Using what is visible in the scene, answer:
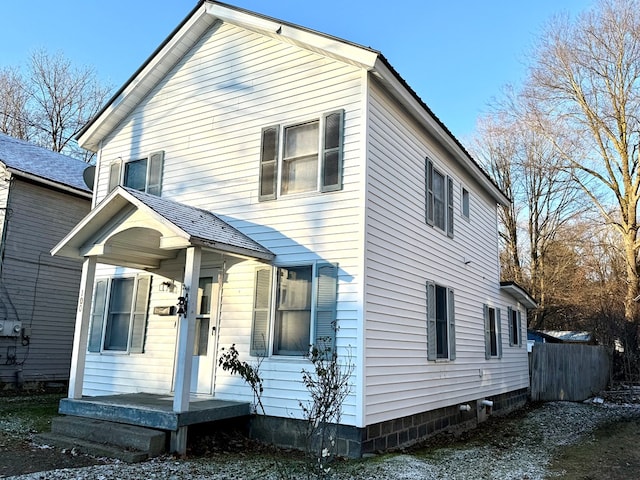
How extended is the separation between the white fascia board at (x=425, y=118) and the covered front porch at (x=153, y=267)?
3.22 m

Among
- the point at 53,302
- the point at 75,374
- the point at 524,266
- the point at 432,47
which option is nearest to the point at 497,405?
the point at 432,47

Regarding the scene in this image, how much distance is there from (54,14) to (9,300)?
7672 mm

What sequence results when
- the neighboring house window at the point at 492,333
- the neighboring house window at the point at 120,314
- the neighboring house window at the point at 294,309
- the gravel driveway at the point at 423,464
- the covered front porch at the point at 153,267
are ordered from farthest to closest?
the neighboring house window at the point at 492,333
the neighboring house window at the point at 120,314
the neighboring house window at the point at 294,309
the covered front porch at the point at 153,267
the gravel driveway at the point at 423,464

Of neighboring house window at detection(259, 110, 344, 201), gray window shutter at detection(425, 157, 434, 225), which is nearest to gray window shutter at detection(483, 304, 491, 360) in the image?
gray window shutter at detection(425, 157, 434, 225)

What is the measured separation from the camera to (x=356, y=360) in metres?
7.00

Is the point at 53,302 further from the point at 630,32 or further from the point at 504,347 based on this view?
the point at 630,32

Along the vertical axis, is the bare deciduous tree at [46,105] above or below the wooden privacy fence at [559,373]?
above

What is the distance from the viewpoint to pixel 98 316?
10.2 meters

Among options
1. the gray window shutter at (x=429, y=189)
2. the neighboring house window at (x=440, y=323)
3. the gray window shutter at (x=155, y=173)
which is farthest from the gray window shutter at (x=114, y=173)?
the neighboring house window at (x=440, y=323)

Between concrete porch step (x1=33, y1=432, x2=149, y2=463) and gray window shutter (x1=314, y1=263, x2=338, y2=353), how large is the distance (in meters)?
2.68

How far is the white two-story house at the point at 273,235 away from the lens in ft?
24.4

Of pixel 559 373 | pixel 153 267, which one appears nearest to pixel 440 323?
pixel 153 267

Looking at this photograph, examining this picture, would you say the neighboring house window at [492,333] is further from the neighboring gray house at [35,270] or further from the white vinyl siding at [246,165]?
the neighboring gray house at [35,270]

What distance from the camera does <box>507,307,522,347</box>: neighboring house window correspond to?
14781 millimetres
